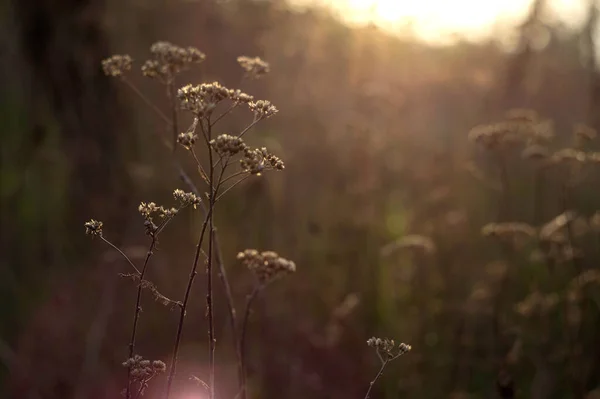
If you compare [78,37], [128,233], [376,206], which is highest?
[78,37]

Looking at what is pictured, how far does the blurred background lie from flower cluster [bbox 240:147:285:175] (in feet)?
5.86

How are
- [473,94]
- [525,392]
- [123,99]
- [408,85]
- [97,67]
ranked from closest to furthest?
[525,392] → [97,67] → [123,99] → [473,94] → [408,85]

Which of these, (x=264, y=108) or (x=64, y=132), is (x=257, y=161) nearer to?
(x=264, y=108)

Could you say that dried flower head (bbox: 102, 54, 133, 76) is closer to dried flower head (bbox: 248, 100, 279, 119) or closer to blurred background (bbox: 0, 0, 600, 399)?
dried flower head (bbox: 248, 100, 279, 119)

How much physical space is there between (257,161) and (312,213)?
4.31m

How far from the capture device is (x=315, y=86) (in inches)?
320

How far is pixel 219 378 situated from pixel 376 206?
2.50 m

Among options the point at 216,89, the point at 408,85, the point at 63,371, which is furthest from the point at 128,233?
the point at 408,85

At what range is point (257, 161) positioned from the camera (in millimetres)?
2119

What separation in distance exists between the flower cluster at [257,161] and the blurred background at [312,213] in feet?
5.86

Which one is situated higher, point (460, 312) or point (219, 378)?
point (460, 312)

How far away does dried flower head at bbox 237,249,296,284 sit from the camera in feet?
7.16

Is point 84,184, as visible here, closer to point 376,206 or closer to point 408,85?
point 376,206

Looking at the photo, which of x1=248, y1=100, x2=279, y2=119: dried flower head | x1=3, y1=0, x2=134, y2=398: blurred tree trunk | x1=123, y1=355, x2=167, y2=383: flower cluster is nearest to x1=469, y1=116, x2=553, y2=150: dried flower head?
x1=248, y1=100, x2=279, y2=119: dried flower head
